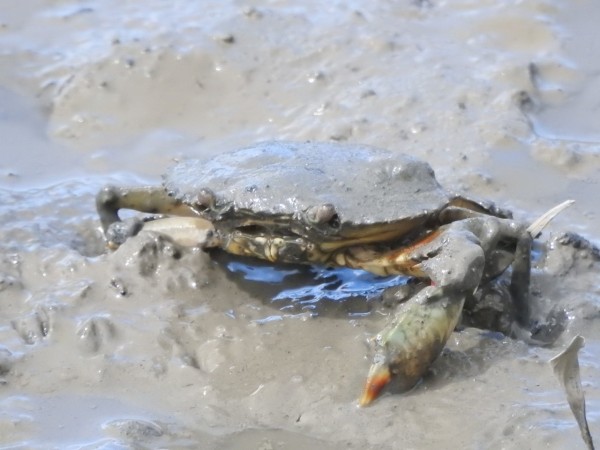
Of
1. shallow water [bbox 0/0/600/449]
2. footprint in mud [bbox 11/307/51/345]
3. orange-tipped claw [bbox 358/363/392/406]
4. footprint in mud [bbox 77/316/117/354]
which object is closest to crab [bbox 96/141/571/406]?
orange-tipped claw [bbox 358/363/392/406]

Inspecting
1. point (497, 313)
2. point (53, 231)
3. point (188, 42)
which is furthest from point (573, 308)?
point (188, 42)

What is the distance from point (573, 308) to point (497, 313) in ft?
1.36

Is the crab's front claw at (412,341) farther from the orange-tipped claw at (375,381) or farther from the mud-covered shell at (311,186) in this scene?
the mud-covered shell at (311,186)

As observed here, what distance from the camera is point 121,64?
291 inches

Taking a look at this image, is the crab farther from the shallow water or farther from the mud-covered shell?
the shallow water

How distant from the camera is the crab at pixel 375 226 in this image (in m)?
4.27

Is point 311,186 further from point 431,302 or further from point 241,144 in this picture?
point 241,144

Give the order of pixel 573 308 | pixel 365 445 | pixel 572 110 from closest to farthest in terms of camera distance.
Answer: pixel 365 445, pixel 573 308, pixel 572 110

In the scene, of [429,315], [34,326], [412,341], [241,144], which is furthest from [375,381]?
[241,144]

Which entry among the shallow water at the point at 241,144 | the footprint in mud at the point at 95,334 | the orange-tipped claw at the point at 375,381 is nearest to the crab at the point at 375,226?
the orange-tipped claw at the point at 375,381

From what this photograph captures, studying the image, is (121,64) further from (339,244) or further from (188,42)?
(339,244)

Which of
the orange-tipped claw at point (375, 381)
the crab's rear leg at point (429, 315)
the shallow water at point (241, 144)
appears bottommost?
the shallow water at point (241, 144)

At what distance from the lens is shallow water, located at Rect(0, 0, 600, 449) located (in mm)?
4195

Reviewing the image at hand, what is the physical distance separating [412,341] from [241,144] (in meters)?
2.74
